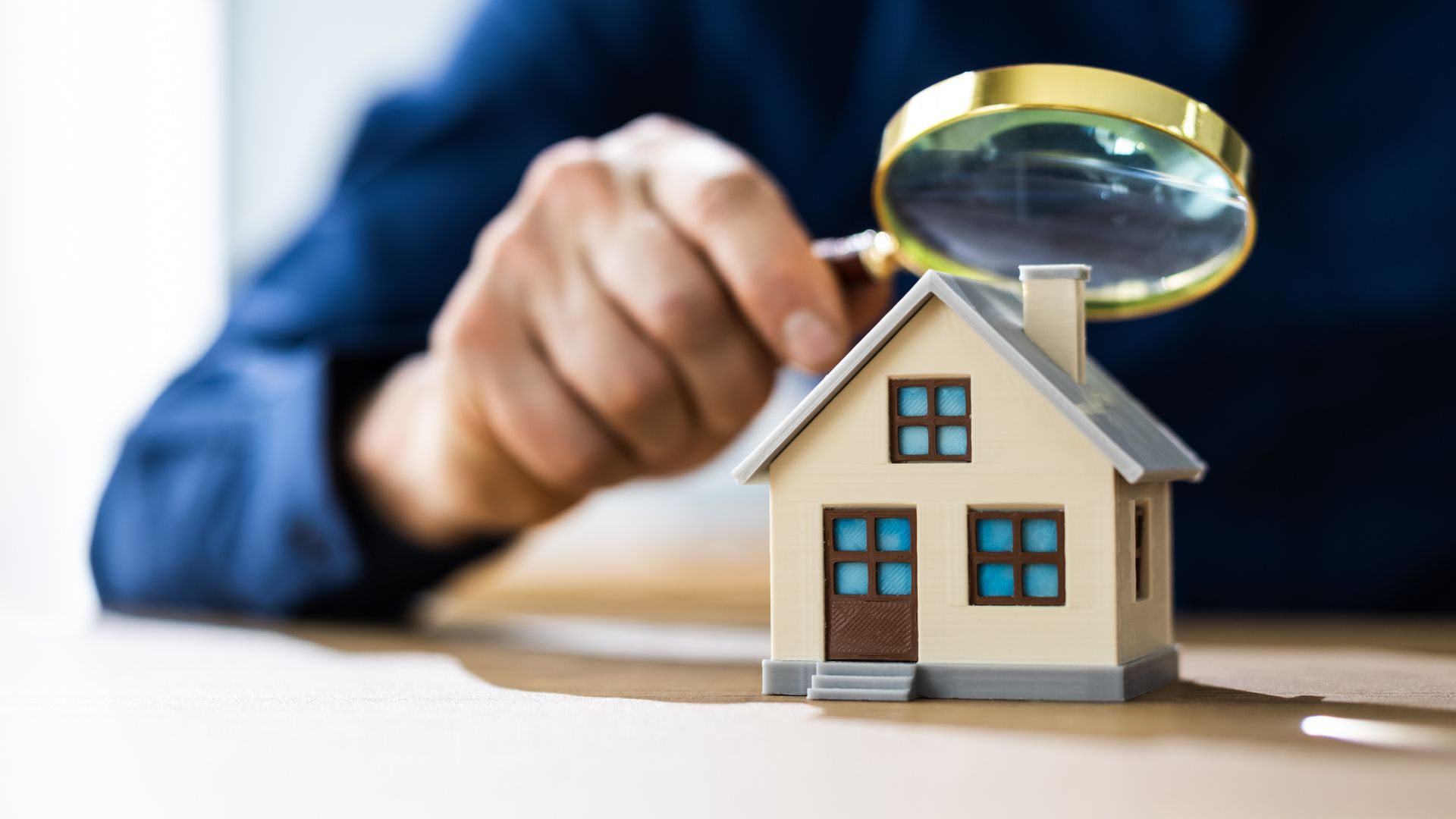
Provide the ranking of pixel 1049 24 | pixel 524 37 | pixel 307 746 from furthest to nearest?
pixel 524 37 < pixel 1049 24 < pixel 307 746

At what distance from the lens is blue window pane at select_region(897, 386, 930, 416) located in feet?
5.60

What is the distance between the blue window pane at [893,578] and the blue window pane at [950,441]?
0.50 ft

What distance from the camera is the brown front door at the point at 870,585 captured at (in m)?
1.69

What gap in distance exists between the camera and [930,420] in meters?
1.70

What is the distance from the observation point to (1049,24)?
132 inches

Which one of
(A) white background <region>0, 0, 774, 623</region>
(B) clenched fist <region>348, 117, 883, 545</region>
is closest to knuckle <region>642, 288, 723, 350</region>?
(B) clenched fist <region>348, 117, 883, 545</region>

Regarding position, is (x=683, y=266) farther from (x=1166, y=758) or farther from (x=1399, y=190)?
(x=1399, y=190)

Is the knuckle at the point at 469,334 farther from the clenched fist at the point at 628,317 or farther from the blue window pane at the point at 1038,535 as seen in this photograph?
the blue window pane at the point at 1038,535

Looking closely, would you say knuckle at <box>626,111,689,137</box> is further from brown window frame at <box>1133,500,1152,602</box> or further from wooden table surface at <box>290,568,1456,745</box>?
brown window frame at <box>1133,500,1152,602</box>

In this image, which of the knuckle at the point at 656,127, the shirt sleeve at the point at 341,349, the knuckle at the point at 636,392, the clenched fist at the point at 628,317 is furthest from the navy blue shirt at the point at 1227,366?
the knuckle at the point at 656,127

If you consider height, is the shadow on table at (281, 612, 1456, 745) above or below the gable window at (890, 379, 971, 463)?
below

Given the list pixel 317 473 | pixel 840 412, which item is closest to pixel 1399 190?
pixel 840 412

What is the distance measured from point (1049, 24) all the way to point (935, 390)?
1983 millimetres

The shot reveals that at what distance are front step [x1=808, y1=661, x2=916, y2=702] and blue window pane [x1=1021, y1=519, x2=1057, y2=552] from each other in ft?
0.67
